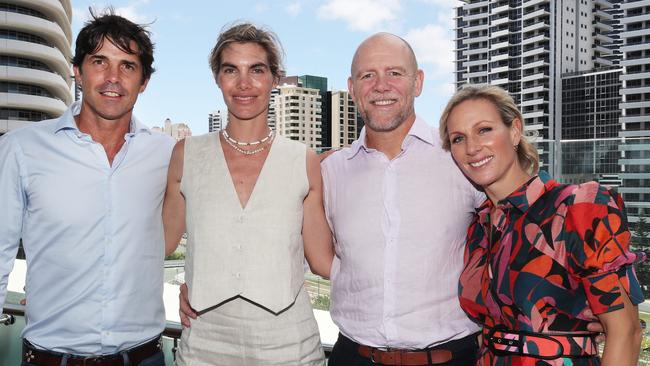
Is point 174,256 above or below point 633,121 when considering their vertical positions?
below

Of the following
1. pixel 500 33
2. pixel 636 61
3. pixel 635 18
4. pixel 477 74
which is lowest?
pixel 636 61

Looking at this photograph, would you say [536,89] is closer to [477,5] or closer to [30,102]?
[477,5]

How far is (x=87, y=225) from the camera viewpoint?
1.72 m

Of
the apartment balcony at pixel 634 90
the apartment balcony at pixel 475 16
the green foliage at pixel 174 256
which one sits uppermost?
the apartment balcony at pixel 475 16

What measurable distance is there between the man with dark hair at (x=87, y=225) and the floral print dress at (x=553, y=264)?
3.33 feet

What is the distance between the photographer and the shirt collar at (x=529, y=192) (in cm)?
162

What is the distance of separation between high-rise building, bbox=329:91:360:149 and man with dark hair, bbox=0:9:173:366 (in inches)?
3872

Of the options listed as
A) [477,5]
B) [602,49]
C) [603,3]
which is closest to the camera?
[602,49]

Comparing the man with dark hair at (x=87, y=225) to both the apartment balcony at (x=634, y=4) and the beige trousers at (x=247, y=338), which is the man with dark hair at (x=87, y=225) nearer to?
the beige trousers at (x=247, y=338)

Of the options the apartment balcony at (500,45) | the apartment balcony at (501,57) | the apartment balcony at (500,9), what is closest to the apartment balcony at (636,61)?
the apartment balcony at (501,57)

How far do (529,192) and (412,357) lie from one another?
23.8 inches

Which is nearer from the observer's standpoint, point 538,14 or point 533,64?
point 538,14

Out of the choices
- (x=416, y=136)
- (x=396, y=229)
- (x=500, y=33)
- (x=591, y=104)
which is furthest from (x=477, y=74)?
(x=396, y=229)

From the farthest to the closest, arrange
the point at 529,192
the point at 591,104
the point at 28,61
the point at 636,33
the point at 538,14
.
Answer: the point at 538,14
the point at 591,104
the point at 636,33
the point at 28,61
the point at 529,192
